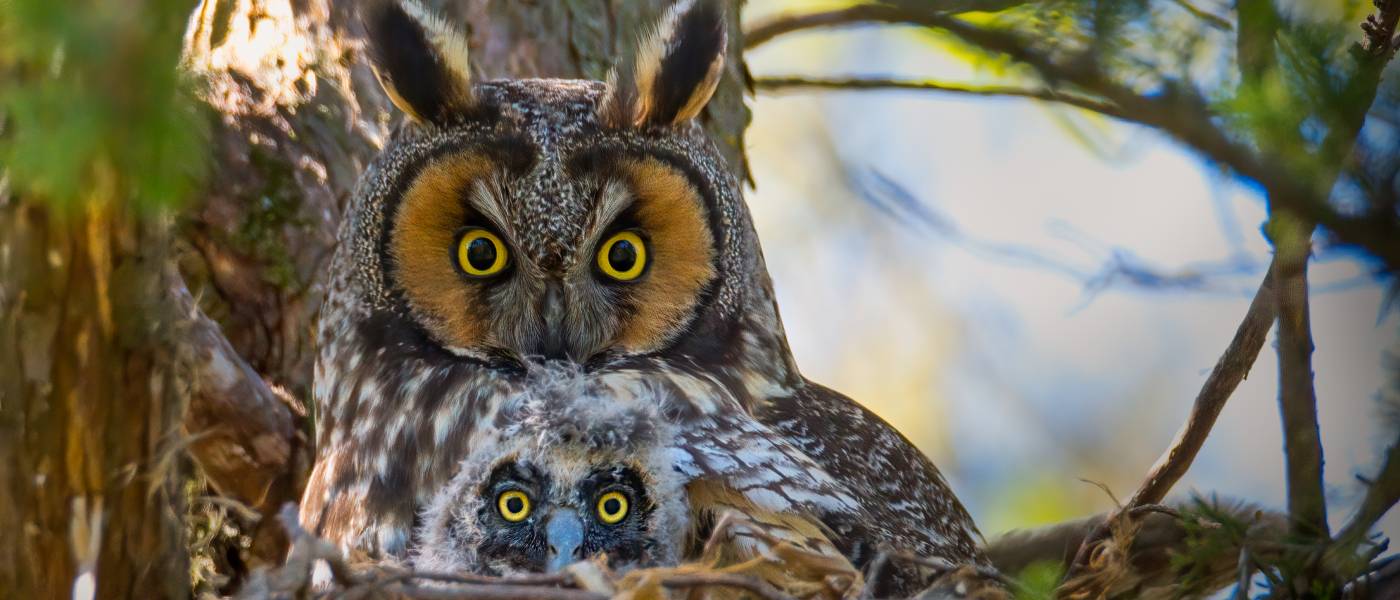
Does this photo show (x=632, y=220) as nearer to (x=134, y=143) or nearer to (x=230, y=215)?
(x=230, y=215)

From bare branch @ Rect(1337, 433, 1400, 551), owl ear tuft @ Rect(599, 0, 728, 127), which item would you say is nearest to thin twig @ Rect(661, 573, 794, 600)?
bare branch @ Rect(1337, 433, 1400, 551)

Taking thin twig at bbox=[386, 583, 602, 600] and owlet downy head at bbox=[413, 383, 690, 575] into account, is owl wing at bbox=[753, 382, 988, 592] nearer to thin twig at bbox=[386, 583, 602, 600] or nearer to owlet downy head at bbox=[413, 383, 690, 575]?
owlet downy head at bbox=[413, 383, 690, 575]

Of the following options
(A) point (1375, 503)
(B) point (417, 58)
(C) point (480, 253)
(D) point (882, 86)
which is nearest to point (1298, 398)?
(A) point (1375, 503)

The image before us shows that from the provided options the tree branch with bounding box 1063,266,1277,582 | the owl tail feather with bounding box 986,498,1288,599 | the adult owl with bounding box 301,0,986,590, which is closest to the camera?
the owl tail feather with bounding box 986,498,1288,599

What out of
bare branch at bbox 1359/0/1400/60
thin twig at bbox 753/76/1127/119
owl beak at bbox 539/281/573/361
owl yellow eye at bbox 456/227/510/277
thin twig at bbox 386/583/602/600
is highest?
thin twig at bbox 753/76/1127/119

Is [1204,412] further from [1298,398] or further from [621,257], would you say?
[621,257]

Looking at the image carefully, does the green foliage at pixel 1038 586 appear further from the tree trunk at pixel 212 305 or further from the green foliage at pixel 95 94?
the green foliage at pixel 95 94

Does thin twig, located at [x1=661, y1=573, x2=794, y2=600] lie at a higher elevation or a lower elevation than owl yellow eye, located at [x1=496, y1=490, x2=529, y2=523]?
lower

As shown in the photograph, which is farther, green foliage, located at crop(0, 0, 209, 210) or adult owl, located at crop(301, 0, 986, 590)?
adult owl, located at crop(301, 0, 986, 590)
